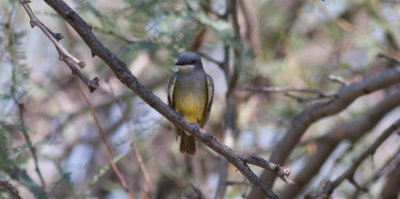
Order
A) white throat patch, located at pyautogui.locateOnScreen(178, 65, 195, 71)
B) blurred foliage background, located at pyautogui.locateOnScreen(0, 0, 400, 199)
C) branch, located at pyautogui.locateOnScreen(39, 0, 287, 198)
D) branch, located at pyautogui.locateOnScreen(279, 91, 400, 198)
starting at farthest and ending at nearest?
1. white throat patch, located at pyautogui.locateOnScreen(178, 65, 195, 71)
2. branch, located at pyautogui.locateOnScreen(279, 91, 400, 198)
3. blurred foliage background, located at pyautogui.locateOnScreen(0, 0, 400, 199)
4. branch, located at pyautogui.locateOnScreen(39, 0, 287, 198)

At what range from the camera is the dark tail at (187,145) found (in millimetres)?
4914

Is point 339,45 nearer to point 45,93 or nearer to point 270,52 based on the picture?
point 270,52

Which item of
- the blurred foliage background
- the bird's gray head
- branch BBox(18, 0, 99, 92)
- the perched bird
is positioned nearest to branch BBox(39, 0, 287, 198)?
branch BBox(18, 0, 99, 92)

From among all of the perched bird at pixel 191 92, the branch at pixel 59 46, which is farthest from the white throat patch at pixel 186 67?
the branch at pixel 59 46

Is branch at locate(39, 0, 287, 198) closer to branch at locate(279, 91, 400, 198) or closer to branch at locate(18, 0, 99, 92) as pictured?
branch at locate(18, 0, 99, 92)

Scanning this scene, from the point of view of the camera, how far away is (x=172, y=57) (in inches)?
Result: 187

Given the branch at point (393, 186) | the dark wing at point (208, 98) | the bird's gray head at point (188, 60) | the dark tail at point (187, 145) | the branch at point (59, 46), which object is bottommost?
the branch at point (393, 186)

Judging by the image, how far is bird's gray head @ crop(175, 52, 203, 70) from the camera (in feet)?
15.5

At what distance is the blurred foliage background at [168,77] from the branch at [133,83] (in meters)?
1.13

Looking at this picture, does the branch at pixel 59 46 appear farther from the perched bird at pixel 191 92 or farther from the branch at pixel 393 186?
the branch at pixel 393 186

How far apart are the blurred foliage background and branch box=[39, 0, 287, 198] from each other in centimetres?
113

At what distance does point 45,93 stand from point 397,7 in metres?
4.83

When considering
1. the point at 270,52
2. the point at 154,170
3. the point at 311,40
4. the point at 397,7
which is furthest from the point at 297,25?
the point at 154,170

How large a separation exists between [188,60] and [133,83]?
84.8 inches
